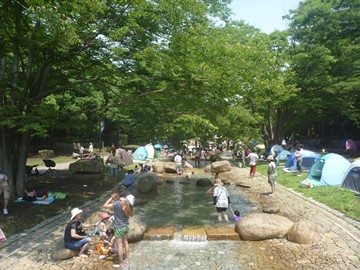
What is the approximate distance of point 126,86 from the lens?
1374cm

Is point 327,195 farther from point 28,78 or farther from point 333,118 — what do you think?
point 333,118

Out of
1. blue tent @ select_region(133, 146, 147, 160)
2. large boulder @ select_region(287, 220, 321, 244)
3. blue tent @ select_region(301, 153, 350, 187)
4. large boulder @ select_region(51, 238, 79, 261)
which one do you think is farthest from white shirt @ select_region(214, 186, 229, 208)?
blue tent @ select_region(133, 146, 147, 160)

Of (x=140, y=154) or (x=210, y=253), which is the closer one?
(x=210, y=253)

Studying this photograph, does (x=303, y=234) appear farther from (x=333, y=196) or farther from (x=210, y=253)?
(x=333, y=196)

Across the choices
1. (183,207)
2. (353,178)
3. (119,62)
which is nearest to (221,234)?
(183,207)

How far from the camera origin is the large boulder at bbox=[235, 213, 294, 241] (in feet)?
29.6

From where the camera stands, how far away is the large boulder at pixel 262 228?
902 centimetres

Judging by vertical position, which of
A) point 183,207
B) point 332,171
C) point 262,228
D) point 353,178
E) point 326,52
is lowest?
point 183,207

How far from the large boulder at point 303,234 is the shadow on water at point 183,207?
2.69m

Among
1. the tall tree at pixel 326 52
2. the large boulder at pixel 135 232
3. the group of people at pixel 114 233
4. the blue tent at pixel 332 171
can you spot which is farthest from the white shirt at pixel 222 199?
the tall tree at pixel 326 52

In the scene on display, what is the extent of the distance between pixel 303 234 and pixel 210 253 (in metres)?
2.82

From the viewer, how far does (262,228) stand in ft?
29.8

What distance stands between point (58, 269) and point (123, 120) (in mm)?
37906

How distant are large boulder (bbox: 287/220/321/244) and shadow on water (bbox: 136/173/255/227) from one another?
269 cm
